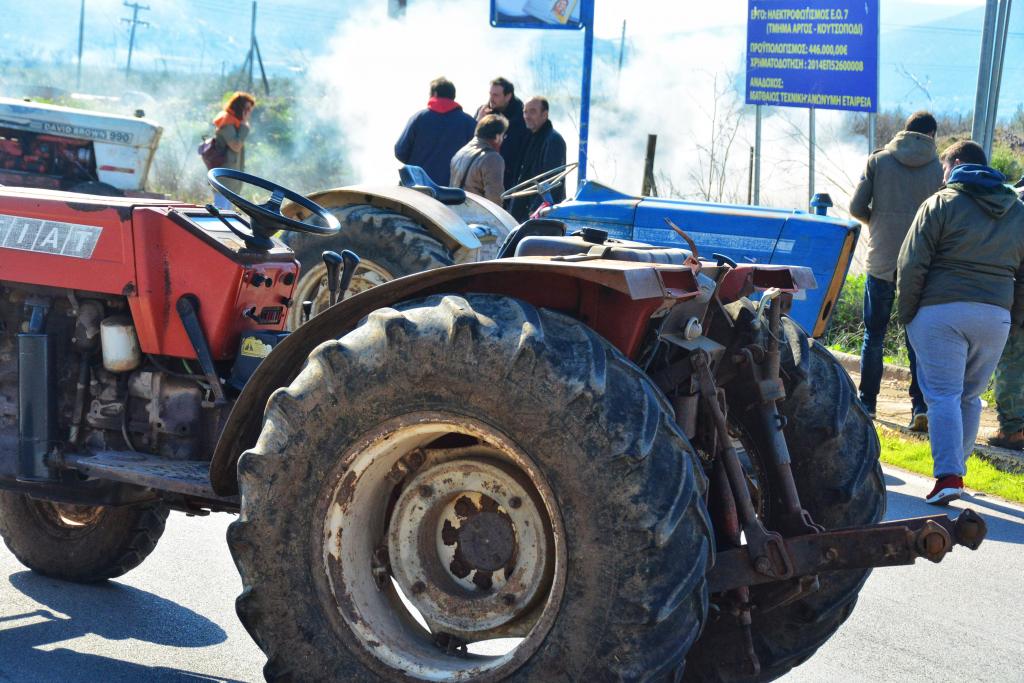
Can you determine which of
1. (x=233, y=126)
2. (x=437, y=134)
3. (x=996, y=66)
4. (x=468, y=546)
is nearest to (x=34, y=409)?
(x=468, y=546)

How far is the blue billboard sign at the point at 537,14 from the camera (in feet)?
44.9

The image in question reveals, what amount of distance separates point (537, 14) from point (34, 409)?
32.7 ft

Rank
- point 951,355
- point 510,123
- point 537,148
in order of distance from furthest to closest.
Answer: point 510,123 < point 537,148 < point 951,355

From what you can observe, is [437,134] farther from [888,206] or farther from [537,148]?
[888,206]

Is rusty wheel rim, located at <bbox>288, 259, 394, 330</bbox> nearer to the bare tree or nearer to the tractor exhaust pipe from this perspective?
the tractor exhaust pipe

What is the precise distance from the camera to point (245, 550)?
3.81 metres

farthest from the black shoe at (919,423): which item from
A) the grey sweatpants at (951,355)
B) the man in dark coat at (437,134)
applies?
the man in dark coat at (437,134)

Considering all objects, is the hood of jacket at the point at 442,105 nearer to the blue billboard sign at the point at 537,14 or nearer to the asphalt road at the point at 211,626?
the blue billboard sign at the point at 537,14

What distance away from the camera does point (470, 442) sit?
3.95 metres

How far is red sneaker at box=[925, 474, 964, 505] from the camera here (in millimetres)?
7594

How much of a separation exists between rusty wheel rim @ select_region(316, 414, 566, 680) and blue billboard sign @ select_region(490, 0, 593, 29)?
1038 cm

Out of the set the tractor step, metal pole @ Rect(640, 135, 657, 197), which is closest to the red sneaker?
the tractor step

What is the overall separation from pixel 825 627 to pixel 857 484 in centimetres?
48

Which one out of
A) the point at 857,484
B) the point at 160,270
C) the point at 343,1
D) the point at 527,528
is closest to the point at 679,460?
the point at 527,528
